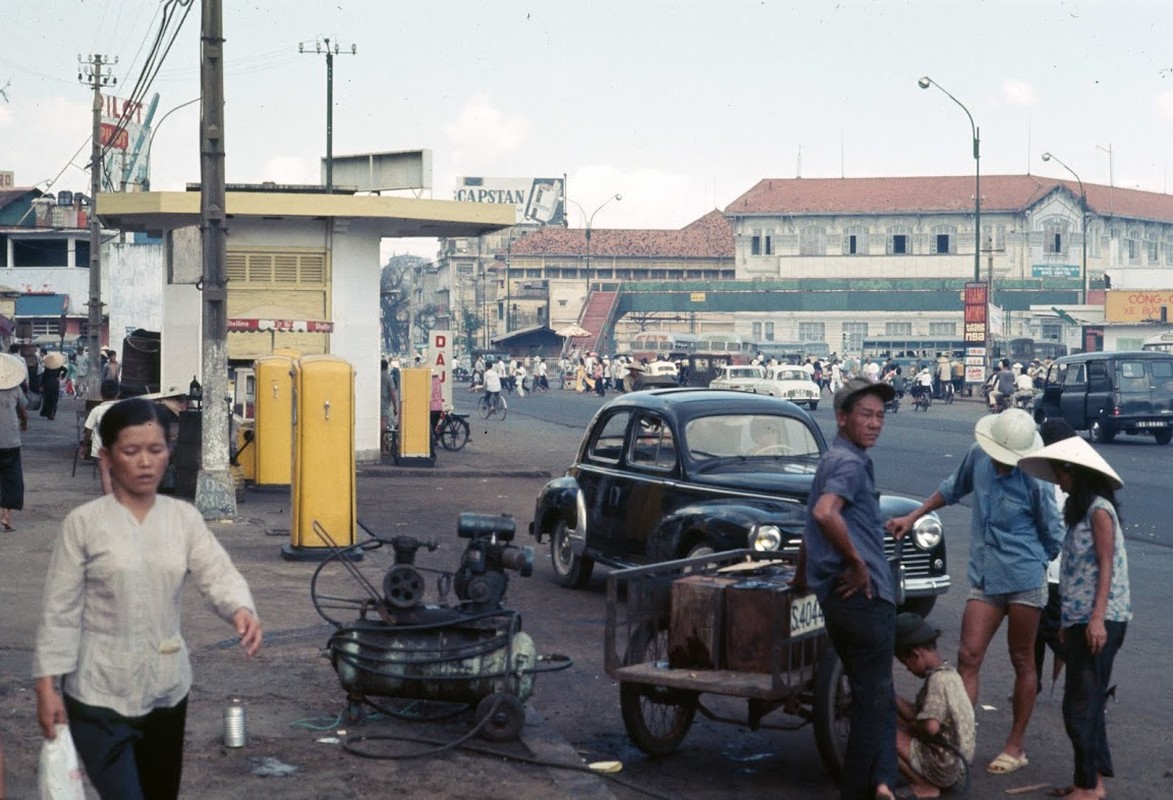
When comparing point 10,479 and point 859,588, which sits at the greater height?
point 859,588

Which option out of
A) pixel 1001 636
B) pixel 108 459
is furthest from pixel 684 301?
pixel 108 459

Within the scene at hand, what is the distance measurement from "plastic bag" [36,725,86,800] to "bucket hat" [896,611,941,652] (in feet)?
12.4

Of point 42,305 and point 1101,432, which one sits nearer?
point 1101,432

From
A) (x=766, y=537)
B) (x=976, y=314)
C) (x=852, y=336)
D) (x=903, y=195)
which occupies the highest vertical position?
(x=903, y=195)

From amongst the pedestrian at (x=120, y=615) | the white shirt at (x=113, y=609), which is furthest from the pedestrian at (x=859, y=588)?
the white shirt at (x=113, y=609)

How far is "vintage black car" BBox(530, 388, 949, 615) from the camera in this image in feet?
36.1

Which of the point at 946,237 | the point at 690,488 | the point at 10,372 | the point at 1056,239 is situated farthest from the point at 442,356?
the point at 1056,239

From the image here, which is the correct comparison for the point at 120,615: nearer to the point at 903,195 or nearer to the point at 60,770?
the point at 60,770

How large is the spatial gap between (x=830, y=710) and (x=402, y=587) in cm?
220

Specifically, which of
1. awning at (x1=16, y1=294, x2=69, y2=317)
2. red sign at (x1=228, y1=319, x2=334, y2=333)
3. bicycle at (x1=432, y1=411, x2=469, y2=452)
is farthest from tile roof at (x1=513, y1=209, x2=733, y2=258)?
red sign at (x1=228, y1=319, x2=334, y2=333)

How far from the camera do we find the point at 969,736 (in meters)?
7.06

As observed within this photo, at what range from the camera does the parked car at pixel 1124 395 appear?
111 feet

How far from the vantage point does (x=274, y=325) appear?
2603 cm

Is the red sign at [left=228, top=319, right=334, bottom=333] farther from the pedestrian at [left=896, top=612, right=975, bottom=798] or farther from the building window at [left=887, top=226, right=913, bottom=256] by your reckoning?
the building window at [left=887, top=226, right=913, bottom=256]
